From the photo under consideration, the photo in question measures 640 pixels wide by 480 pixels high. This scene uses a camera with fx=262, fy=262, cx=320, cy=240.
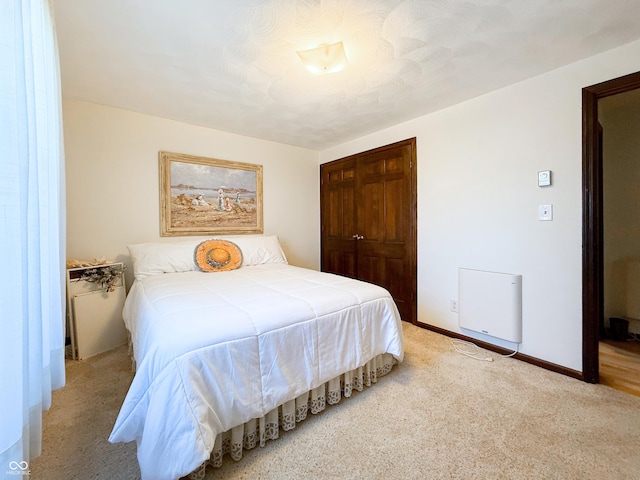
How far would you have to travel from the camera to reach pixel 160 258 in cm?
254

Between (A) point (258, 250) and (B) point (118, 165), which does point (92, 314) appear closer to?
(B) point (118, 165)

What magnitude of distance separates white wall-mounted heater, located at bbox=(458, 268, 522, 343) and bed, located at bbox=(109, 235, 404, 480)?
0.90m

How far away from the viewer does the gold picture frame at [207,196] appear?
9.62ft

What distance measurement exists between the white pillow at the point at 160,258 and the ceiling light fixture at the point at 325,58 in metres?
2.04

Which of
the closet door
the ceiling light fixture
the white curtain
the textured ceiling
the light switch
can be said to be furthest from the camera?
the closet door

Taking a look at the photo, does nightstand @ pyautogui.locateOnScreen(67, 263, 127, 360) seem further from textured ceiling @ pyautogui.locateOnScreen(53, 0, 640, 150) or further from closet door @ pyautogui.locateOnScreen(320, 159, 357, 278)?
closet door @ pyautogui.locateOnScreen(320, 159, 357, 278)

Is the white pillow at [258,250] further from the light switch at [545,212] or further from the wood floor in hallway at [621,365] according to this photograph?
the wood floor in hallway at [621,365]

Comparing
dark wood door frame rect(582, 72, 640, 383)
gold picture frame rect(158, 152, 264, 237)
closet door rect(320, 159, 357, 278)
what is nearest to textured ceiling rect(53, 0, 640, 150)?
dark wood door frame rect(582, 72, 640, 383)

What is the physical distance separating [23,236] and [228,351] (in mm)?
822

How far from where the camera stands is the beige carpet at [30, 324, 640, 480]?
119cm

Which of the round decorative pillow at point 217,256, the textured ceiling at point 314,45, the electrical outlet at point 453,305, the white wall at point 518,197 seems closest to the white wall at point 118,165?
the textured ceiling at point 314,45

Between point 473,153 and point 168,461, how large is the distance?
2978 millimetres

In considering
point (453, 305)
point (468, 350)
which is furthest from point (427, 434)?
point (453, 305)

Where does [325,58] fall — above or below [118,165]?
above
